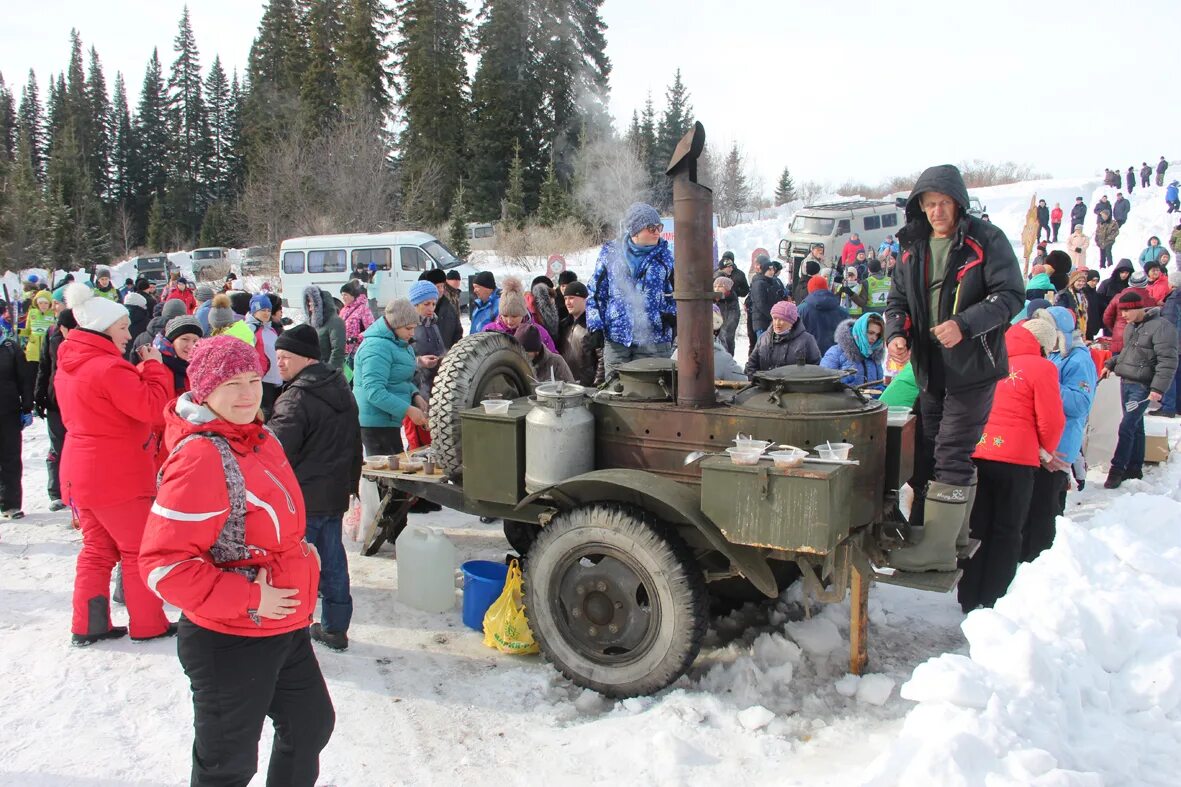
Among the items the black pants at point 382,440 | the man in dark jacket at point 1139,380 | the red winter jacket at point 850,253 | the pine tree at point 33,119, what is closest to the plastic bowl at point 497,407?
the black pants at point 382,440

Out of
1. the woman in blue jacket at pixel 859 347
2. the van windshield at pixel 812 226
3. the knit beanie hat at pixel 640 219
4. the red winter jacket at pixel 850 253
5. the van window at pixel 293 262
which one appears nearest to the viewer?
the knit beanie hat at pixel 640 219

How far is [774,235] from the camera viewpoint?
38094mm

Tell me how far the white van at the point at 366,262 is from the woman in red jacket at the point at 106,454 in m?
17.3

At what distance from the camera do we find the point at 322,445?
178 inches

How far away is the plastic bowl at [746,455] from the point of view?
372 centimetres

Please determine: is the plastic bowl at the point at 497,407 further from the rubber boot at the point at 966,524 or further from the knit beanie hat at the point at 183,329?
the knit beanie hat at the point at 183,329

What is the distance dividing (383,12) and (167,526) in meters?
48.4

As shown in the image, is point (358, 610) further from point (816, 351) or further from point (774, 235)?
point (774, 235)

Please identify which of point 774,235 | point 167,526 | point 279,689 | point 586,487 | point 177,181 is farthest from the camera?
point 177,181

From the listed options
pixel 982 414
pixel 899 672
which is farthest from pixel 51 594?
pixel 982 414

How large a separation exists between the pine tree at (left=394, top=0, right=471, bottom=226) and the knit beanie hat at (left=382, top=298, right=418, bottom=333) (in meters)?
37.8

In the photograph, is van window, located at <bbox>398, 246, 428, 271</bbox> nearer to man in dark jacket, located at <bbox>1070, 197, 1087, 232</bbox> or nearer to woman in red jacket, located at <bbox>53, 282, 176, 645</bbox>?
woman in red jacket, located at <bbox>53, 282, 176, 645</bbox>

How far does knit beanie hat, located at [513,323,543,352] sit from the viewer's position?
6.73 meters

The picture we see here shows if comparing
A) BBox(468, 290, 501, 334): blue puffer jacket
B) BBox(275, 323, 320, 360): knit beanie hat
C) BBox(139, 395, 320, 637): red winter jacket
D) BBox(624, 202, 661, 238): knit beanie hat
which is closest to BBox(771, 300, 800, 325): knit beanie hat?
BBox(624, 202, 661, 238): knit beanie hat
